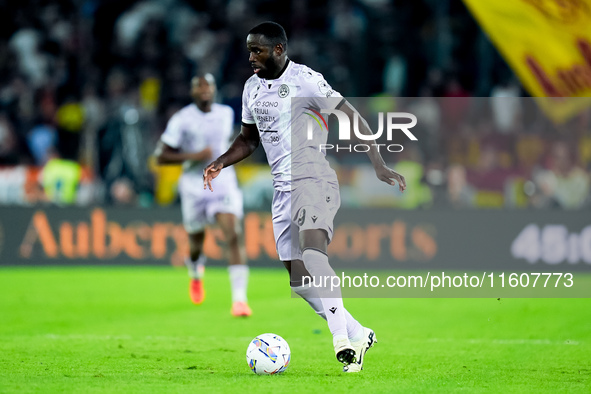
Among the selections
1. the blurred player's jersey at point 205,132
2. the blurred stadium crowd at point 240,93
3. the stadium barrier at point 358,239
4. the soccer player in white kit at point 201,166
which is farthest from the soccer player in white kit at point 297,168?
the stadium barrier at point 358,239

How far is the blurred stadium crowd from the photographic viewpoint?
53.5ft

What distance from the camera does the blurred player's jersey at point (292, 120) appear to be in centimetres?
717

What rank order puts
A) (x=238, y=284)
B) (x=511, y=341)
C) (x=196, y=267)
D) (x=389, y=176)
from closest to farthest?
(x=389, y=176) < (x=511, y=341) < (x=238, y=284) < (x=196, y=267)

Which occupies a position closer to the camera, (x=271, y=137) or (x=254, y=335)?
(x=271, y=137)

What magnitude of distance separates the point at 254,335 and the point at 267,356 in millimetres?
2571

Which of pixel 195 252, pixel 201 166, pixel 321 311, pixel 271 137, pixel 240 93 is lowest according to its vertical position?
pixel 195 252

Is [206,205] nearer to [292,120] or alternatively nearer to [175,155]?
[175,155]

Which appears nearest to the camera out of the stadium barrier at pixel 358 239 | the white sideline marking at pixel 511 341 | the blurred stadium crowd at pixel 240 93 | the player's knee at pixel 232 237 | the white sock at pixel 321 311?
the white sock at pixel 321 311

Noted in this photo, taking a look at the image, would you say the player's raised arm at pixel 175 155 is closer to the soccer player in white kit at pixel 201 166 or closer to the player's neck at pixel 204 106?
the soccer player in white kit at pixel 201 166

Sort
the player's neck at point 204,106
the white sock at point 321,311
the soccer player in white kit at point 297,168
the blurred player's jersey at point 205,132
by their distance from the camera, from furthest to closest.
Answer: the blurred player's jersey at point 205,132
the player's neck at point 204,106
the white sock at point 321,311
the soccer player in white kit at point 297,168

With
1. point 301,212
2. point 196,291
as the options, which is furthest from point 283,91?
point 196,291

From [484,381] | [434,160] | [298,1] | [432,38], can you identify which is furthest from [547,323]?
[298,1]

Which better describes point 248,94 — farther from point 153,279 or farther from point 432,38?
point 432,38

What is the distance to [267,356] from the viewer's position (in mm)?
7055
